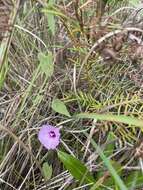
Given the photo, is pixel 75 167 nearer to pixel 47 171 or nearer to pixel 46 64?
pixel 47 171

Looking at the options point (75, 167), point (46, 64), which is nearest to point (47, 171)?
point (75, 167)

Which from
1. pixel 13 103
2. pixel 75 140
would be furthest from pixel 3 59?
pixel 75 140

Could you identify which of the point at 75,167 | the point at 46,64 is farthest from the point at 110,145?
the point at 46,64

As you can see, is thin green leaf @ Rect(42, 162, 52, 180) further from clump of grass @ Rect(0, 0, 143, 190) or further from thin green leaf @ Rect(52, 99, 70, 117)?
thin green leaf @ Rect(52, 99, 70, 117)

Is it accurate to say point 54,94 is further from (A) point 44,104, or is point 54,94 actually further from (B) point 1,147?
(B) point 1,147

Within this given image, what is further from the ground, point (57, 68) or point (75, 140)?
point (57, 68)

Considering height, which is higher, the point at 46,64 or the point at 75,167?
the point at 46,64

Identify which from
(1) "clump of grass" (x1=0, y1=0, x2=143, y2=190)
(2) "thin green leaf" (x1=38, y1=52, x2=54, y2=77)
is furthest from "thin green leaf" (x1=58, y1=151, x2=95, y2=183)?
(2) "thin green leaf" (x1=38, y1=52, x2=54, y2=77)
